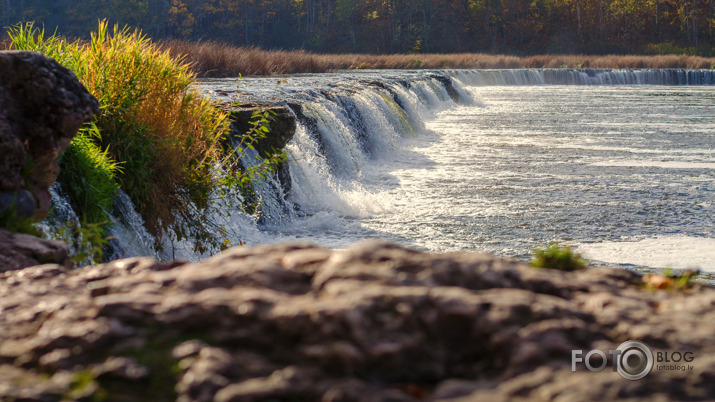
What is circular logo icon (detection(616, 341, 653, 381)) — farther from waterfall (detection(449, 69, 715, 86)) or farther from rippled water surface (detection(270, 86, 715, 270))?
waterfall (detection(449, 69, 715, 86))

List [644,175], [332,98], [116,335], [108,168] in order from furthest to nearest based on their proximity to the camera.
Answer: [332,98], [644,175], [108,168], [116,335]

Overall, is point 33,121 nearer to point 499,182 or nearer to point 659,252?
point 659,252

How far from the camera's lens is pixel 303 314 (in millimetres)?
1787

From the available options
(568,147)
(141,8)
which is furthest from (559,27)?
(568,147)

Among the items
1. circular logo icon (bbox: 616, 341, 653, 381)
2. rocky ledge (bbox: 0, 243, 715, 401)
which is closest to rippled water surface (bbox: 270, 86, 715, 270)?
rocky ledge (bbox: 0, 243, 715, 401)

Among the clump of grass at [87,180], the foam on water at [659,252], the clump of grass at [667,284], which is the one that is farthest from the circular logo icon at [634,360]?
the foam on water at [659,252]

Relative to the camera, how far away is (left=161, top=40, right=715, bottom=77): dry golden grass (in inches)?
894

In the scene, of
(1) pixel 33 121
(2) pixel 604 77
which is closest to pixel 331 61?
(2) pixel 604 77

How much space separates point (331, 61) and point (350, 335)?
32920 millimetres

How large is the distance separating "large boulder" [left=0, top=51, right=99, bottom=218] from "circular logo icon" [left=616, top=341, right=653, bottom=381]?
3.14 metres

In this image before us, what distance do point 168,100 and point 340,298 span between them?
5.12m

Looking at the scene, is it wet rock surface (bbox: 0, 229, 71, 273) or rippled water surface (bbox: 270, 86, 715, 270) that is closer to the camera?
wet rock surface (bbox: 0, 229, 71, 273)

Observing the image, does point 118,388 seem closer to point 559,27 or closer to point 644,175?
point 644,175

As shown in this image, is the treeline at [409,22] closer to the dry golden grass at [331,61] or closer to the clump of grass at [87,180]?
the dry golden grass at [331,61]
